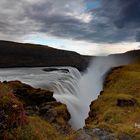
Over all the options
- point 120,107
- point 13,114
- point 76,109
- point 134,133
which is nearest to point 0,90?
→ point 13,114

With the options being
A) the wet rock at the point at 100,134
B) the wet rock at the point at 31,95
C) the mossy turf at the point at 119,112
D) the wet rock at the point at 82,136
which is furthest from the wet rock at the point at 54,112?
the wet rock at the point at 82,136

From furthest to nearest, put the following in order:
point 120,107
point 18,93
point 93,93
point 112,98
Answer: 1. point 93,93
2. point 18,93
3. point 112,98
4. point 120,107

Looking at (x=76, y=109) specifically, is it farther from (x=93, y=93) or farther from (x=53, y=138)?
(x=53, y=138)

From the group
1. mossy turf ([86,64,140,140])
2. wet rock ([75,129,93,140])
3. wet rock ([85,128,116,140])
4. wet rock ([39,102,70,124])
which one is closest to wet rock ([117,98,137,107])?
mossy turf ([86,64,140,140])

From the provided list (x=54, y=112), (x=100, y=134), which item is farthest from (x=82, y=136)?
(x=54, y=112)

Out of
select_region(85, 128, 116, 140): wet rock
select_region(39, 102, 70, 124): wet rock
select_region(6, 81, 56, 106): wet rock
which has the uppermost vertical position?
select_region(85, 128, 116, 140): wet rock

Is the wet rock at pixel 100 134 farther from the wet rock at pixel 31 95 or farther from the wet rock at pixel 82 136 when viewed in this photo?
the wet rock at pixel 31 95

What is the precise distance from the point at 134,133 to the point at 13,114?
8810 millimetres

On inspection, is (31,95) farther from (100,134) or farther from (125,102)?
(100,134)

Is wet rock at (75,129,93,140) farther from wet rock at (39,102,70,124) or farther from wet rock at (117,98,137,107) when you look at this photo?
wet rock at (39,102,70,124)

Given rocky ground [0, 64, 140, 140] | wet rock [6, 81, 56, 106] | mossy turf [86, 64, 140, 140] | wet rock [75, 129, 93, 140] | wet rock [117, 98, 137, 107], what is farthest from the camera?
wet rock [6, 81, 56, 106]

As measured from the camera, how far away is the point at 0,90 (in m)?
14.1

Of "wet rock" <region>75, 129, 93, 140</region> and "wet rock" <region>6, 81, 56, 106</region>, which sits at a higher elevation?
"wet rock" <region>75, 129, 93, 140</region>

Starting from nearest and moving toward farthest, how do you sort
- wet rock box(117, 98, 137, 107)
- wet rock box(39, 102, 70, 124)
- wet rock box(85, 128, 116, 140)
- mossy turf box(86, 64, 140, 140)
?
wet rock box(85, 128, 116, 140) < mossy turf box(86, 64, 140, 140) < wet rock box(117, 98, 137, 107) < wet rock box(39, 102, 70, 124)
